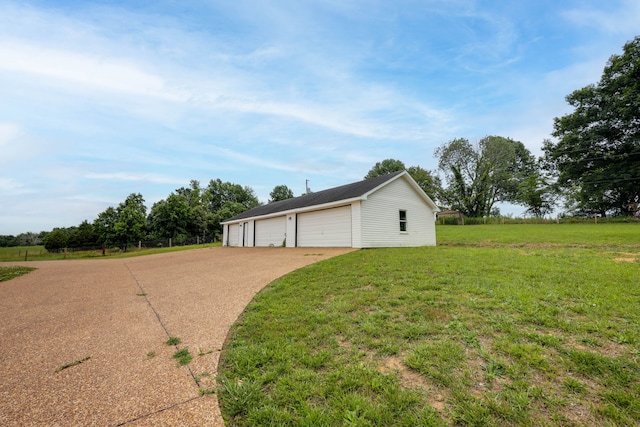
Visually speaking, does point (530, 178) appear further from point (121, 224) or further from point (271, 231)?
point (121, 224)

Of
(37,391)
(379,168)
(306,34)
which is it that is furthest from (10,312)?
(379,168)

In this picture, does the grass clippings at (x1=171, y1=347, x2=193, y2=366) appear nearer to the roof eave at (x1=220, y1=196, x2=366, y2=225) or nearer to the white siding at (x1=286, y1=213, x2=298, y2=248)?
the roof eave at (x1=220, y1=196, x2=366, y2=225)

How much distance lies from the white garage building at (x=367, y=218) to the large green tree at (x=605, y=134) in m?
21.3

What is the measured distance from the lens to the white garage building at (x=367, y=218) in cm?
1361

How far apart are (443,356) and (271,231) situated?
17.8m

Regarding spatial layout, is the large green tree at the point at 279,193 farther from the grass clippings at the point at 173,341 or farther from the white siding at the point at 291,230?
the grass clippings at the point at 173,341

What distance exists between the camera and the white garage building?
13609 millimetres

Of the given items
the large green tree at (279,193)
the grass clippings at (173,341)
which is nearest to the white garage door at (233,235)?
the grass clippings at (173,341)

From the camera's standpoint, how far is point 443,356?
2732 millimetres

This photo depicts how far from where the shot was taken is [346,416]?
2016mm

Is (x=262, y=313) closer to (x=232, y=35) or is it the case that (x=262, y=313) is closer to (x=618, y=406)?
(x=618, y=406)

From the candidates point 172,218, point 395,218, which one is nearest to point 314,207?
point 395,218

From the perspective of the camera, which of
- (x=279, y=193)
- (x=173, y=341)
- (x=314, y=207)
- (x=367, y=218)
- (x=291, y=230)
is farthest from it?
(x=279, y=193)

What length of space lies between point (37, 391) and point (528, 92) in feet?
62.1
